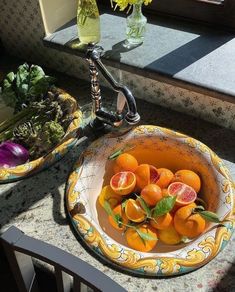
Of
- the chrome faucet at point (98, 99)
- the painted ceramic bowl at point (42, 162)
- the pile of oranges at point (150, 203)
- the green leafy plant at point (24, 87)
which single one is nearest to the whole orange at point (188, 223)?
the pile of oranges at point (150, 203)

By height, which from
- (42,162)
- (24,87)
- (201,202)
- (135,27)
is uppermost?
(135,27)

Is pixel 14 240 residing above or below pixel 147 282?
above

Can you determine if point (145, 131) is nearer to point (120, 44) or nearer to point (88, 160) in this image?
point (88, 160)

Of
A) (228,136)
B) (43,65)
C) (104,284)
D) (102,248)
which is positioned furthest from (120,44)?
(104,284)

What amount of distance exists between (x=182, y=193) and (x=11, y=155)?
447mm

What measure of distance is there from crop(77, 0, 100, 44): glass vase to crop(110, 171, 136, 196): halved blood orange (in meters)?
0.44

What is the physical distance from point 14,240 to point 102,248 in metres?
0.21

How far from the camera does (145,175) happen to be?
0.90m

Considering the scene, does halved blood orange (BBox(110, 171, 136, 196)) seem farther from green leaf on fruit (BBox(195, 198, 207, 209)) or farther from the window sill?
the window sill

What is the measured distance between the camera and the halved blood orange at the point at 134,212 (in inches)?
33.1

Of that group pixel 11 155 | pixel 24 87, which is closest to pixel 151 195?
pixel 11 155

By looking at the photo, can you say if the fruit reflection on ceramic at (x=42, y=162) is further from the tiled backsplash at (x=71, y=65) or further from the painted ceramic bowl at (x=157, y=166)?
the tiled backsplash at (x=71, y=65)

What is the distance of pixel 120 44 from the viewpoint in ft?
3.67

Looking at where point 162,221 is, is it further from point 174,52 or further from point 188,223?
point 174,52
